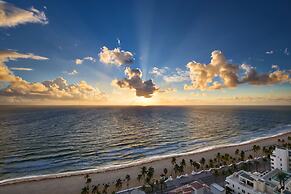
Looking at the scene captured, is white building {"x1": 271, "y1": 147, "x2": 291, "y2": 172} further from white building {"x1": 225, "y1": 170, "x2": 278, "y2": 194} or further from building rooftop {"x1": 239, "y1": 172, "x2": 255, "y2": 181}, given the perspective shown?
building rooftop {"x1": 239, "y1": 172, "x2": 255, "y2": 181}

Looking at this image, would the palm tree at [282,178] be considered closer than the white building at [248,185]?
No

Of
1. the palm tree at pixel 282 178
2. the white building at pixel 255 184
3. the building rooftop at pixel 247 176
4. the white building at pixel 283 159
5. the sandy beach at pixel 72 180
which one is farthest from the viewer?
the white building at pixel 283 159

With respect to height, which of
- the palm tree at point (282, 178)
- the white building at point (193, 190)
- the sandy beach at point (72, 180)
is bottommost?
the sandy beach at point (72, 180)

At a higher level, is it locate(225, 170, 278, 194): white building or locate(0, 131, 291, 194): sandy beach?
locate(225, 170, 278, 194): white building

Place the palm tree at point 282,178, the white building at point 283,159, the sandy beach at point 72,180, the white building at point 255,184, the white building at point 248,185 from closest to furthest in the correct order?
the white building at point 255,184
the white building at point 248,185
the palm tree at point 282,178
the sandy beach at point 72,180
the white building at point 283,159

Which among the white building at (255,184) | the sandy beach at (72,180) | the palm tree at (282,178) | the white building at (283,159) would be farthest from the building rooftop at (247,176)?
the sandy beach at (72,180)

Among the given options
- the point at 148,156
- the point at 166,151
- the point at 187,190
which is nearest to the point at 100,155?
the point at 148,156

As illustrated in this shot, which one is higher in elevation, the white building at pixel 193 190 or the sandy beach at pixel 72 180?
the white building at pixel 193 190

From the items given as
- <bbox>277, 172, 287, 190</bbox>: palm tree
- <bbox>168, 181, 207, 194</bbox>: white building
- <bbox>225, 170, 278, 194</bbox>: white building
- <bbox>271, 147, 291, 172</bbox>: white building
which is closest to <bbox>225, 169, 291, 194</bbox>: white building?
<bbox>225, 170, 278, 194</bbox>: white building

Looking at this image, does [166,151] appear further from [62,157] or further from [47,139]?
[47,139]

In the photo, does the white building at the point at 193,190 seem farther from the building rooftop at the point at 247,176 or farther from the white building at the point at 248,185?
the building rooftop at the point at 247,176

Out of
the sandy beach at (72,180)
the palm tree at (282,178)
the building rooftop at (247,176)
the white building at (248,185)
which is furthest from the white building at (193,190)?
the sandy beach at (72,180)

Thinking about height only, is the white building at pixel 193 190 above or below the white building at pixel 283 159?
below
